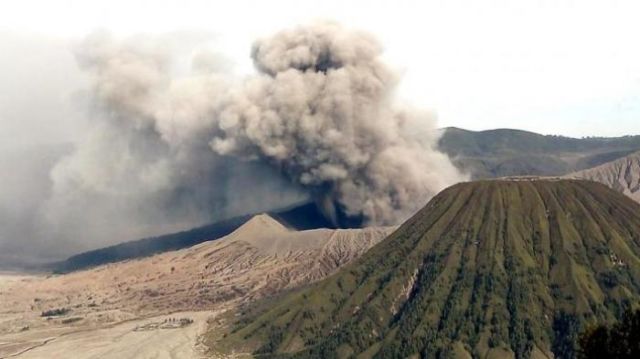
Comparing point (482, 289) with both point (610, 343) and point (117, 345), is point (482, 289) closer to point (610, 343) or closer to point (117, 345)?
point (117, 345)

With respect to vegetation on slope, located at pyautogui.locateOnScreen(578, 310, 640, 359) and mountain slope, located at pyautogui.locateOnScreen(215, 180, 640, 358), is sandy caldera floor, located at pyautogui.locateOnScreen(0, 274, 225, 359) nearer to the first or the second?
mountain slope, located at pyautogui.locateOnScreen(215, 180, 640, 358)

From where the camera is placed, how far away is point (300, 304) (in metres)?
193

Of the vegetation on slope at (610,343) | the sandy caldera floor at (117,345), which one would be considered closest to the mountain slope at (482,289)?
the sandy caldera floor at (117,345)

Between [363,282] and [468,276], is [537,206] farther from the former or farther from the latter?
[363,282]

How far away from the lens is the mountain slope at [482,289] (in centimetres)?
15975

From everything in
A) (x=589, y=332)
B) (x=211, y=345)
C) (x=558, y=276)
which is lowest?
(x=211, y=345)

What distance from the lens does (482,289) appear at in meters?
174

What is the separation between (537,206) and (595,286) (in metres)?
30.4

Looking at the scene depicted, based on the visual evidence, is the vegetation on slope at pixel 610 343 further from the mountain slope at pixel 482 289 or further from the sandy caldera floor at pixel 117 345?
the sandy caldera floor at pixel 117 345

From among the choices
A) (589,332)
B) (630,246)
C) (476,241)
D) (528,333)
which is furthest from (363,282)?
(589,332)

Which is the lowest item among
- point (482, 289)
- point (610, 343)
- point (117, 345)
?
point (117, 345)

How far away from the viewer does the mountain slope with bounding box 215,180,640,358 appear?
15975 cm

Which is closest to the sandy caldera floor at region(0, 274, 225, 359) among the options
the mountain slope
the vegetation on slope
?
the mountain slope

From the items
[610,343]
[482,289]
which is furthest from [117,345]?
[610,343]
